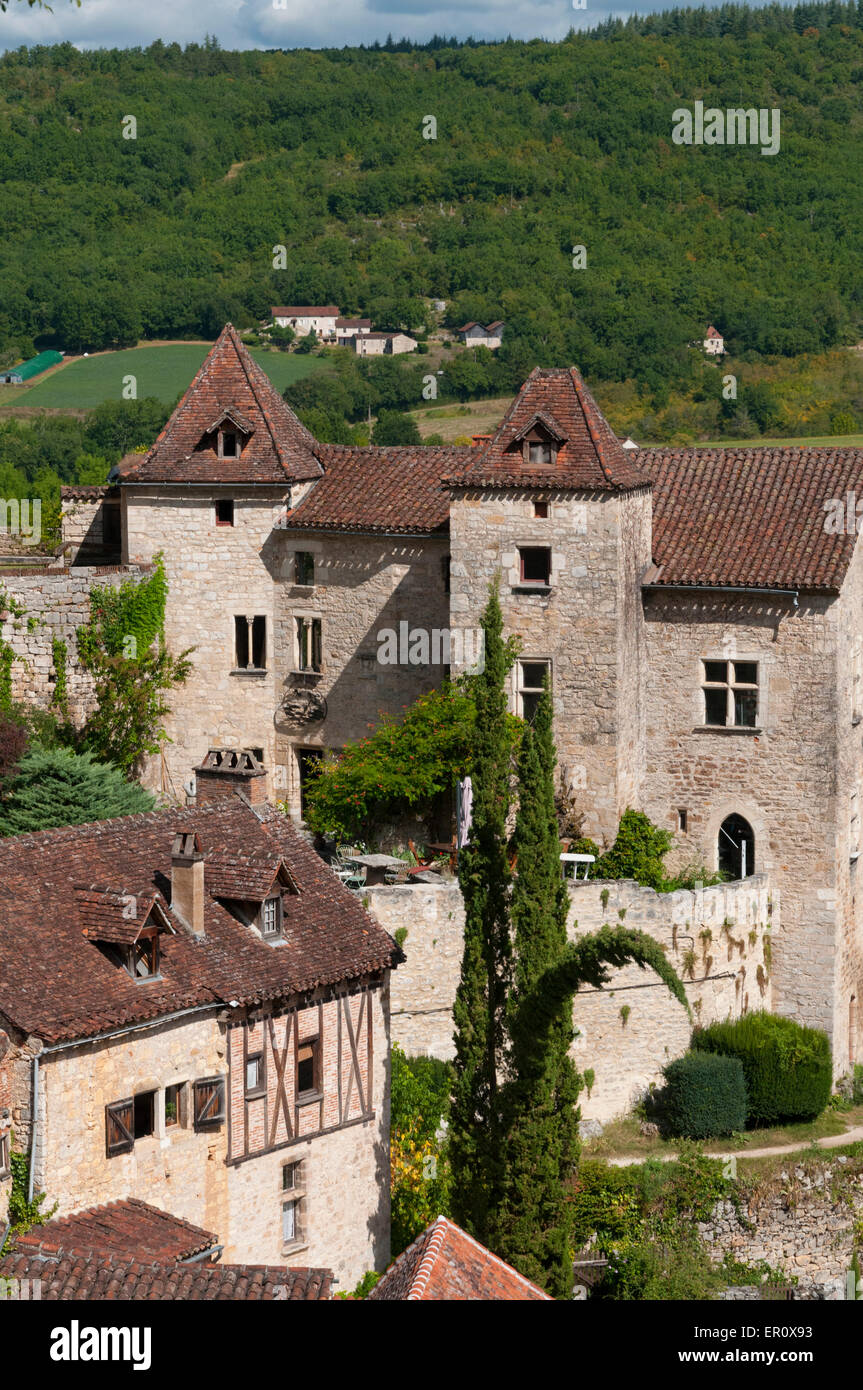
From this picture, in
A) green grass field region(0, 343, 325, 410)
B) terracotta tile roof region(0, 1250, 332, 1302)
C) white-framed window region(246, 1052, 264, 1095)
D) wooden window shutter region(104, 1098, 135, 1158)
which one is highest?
green grass field region(0, 343, 325, 410)

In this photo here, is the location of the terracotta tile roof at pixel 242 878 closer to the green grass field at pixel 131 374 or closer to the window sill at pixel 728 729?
the window sill at pixel 728 729

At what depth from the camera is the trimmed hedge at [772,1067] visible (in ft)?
134

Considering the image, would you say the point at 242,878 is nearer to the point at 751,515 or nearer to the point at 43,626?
the point at 43,626

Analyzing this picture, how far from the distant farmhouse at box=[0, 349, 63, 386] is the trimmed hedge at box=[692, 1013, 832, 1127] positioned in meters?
68.0

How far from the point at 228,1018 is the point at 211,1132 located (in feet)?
5.00

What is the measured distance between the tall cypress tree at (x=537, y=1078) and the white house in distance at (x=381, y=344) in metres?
64.9

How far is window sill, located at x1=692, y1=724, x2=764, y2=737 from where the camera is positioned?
4181 centimetres

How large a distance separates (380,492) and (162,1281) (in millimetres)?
22330

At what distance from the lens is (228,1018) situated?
30766 millimetres

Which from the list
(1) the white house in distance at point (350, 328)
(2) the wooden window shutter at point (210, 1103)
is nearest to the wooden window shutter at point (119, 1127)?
(2) the wooden window shutter at point (210, 1103)

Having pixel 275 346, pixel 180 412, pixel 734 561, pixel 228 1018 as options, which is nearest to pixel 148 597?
pixel 180 412

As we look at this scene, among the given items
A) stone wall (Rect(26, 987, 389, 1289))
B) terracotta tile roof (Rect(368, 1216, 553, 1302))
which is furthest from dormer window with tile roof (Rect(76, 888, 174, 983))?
terracotta tile roof (Rect(368, 1216, 553, 1302))

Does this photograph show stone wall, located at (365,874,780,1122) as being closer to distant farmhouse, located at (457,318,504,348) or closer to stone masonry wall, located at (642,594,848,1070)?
stone masonry wall, located at (642,594,848,1070)

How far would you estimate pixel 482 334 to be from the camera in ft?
301
